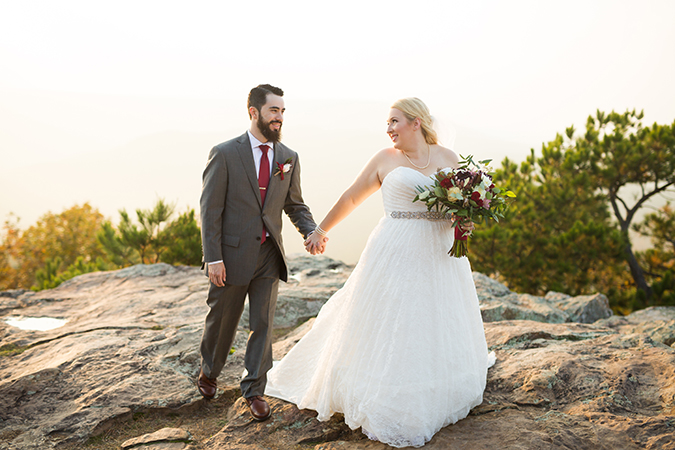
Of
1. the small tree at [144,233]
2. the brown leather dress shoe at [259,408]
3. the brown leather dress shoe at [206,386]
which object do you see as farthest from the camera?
the small tree at [144,233]

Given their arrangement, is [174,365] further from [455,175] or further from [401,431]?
[455,175]

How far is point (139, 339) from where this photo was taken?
4.81 metres

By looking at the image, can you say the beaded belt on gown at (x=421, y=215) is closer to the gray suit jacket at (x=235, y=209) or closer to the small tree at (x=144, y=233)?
the gray suit jacket at (x=235, y=209)

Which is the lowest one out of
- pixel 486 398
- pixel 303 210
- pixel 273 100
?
pixel 486 398

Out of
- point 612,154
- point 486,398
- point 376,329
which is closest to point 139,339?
point 376,329

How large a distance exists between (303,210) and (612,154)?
13996mm

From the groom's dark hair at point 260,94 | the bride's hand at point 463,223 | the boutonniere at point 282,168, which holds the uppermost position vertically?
the groom's dark hair at point 260,94

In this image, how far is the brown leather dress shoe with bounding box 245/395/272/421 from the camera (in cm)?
322

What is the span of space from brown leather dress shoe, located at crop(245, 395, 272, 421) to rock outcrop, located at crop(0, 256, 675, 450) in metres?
0.05

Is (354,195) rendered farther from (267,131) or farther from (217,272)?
(217,272)

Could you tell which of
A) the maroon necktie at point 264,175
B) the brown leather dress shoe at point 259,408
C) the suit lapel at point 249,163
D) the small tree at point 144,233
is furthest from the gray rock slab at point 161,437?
the small tree at point 144,233

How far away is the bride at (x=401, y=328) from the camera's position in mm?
2859

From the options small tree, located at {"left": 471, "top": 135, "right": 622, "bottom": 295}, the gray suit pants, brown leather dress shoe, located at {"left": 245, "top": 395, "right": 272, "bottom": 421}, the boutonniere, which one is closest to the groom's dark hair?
the boutonniere

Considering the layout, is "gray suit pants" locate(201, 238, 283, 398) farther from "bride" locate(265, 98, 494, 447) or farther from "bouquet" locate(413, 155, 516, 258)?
"bouquet" locate(413, 155, 516, 258)
